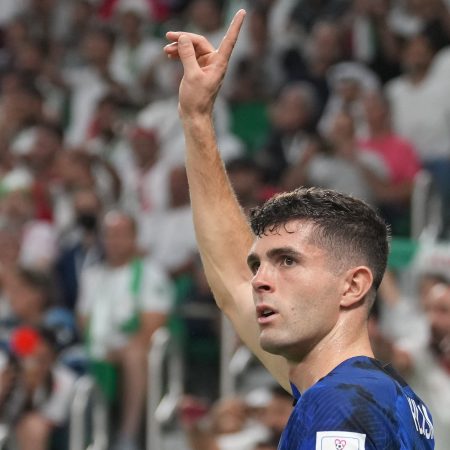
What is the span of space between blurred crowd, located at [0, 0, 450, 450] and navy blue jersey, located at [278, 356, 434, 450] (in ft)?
12.2

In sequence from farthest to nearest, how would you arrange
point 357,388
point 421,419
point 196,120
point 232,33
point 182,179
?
1. point 182,179
2. point 196,120
3. point 232,33
4. point 421,419
5. point 357,388

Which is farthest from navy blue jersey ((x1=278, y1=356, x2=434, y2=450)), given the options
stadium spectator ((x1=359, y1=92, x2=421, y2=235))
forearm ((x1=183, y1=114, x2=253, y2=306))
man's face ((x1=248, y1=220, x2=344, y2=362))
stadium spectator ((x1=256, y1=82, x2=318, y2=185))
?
stadium spectator ((x1=256, y1=82, x2=318, y2=185))

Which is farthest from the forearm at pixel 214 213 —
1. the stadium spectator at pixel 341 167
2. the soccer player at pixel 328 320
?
the stadium spectator at pixel 341 167

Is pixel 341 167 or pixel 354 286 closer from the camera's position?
pixel 354 286

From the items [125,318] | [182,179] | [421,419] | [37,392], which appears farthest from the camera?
[182,179]

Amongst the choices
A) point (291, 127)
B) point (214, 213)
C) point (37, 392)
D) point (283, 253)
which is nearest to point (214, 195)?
point (214, 213)

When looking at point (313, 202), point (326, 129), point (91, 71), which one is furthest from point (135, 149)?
point (313, 202)

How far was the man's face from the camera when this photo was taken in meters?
3.09

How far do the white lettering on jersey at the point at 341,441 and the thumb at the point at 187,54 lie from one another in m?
1.40

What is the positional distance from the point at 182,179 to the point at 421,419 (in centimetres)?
665

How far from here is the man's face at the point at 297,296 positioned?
3094 millimetres

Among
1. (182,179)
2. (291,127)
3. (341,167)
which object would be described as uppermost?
(291,127)

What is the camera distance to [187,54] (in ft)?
12.4

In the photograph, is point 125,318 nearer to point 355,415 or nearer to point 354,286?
point 354,286
